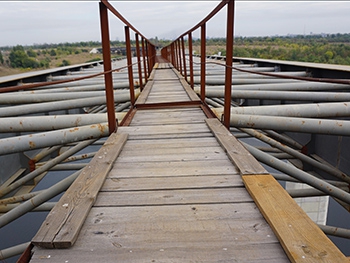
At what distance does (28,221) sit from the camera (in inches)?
421

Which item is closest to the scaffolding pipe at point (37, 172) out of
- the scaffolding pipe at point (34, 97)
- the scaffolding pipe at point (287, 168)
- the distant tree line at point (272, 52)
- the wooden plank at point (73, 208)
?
the scaffolding pipe at point (34, 97)

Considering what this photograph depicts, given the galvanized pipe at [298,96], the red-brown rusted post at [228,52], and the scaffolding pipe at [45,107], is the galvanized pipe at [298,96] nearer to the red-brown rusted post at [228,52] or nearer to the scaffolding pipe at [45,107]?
the red-brown rusted post at [228,52]

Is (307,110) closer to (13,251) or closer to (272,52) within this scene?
(13,251)

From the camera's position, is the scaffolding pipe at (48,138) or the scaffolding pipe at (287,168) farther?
the scaffolding pipe at (287,168)

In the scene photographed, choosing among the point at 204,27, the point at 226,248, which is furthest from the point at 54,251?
the point at 204,27

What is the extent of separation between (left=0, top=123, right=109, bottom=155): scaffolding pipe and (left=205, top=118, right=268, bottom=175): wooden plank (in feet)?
3.96

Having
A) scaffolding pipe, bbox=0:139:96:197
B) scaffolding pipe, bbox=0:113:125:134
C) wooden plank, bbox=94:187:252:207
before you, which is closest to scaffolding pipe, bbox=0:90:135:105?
scaffolding pipe, bbox=0:139:96:197

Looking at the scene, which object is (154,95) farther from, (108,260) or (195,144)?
(108,260)

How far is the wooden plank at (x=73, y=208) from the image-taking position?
4.57 feet

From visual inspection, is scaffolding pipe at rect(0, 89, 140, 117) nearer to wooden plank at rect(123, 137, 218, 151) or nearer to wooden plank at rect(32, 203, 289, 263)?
wooden plank at rect(123, 137, 218, 151)

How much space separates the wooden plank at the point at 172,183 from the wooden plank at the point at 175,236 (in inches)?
9.8

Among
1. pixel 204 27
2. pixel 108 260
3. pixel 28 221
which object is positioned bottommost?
pixel 28 221

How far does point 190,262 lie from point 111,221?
1.79 feet

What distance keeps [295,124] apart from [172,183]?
65.4 inches
